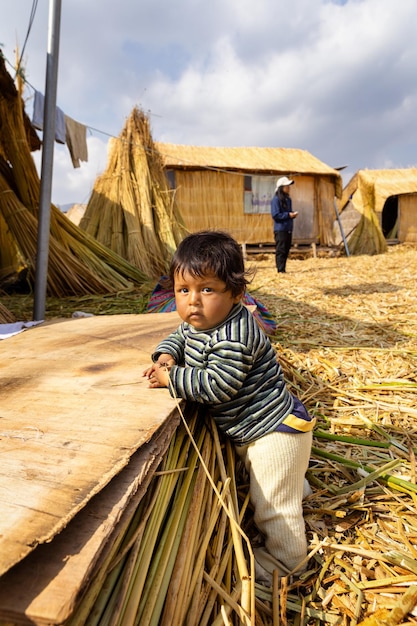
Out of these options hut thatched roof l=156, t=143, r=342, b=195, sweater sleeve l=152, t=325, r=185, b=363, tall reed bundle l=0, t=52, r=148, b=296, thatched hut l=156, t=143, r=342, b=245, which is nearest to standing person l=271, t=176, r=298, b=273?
tall reed bundle l=0, t=52, r=148, b=296

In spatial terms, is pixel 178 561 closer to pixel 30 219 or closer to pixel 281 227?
pixel 30 219

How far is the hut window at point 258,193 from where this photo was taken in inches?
490

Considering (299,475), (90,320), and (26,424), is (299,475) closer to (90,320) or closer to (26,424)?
(26,424)

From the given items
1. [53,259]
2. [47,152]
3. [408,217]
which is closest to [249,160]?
[408,217]

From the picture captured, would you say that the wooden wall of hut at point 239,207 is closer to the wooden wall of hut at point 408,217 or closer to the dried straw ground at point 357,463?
the wooden wall of hut at point 408,217

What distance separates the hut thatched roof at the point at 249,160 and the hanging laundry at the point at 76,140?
20.4 ft

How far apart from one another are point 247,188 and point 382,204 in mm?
6759

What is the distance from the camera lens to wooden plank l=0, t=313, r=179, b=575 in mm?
708

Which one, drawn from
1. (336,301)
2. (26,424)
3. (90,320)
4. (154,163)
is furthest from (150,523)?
(154,163)

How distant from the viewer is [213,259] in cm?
127

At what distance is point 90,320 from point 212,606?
1817mm

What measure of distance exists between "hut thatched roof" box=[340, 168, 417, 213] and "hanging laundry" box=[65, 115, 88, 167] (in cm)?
1181

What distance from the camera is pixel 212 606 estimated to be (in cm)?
94

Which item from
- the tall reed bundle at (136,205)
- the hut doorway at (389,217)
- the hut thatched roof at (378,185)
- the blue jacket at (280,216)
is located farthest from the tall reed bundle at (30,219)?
the hut doorway at (389,217)
